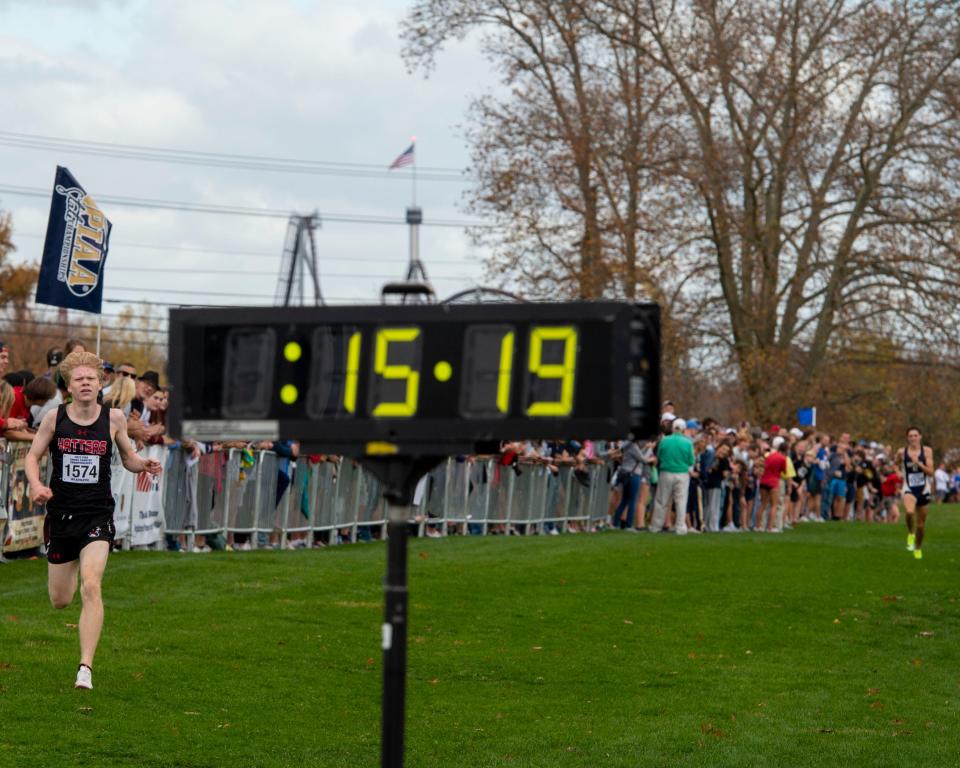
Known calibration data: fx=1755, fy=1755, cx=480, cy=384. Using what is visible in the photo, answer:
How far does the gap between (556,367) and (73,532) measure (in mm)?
5705

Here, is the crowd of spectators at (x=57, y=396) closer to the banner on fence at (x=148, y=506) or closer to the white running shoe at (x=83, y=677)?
the banner on fence at (x=148, y=506)

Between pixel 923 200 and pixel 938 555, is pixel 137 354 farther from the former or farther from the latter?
pixel 938 555

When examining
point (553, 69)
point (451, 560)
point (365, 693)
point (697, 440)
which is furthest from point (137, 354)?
point (365, 693)

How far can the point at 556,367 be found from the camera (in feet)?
18.4

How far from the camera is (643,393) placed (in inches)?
222

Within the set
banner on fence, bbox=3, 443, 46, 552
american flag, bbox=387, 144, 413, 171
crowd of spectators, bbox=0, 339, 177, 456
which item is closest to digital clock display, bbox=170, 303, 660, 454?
crowd of spectators, bbox=0, 339, 177, 456

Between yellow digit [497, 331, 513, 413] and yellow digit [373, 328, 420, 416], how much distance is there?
27 centimetres

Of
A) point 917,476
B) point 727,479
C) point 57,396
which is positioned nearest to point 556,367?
point 57,396

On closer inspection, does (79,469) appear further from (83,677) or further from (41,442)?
(83,677)

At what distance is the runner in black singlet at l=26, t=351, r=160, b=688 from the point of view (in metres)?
10.5

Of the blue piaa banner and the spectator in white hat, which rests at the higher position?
the blue piaa banner

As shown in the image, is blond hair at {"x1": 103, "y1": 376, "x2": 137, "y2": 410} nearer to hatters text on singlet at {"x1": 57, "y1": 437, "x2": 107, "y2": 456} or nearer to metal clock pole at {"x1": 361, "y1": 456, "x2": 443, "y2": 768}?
hatters text on singlet at {"x1": 57, "y1": 437, "x2": 107, "y2": 456}

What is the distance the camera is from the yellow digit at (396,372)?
A: 5.70 metres

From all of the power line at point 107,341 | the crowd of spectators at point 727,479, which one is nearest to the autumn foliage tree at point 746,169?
the crowd of spectators at point 727,479
